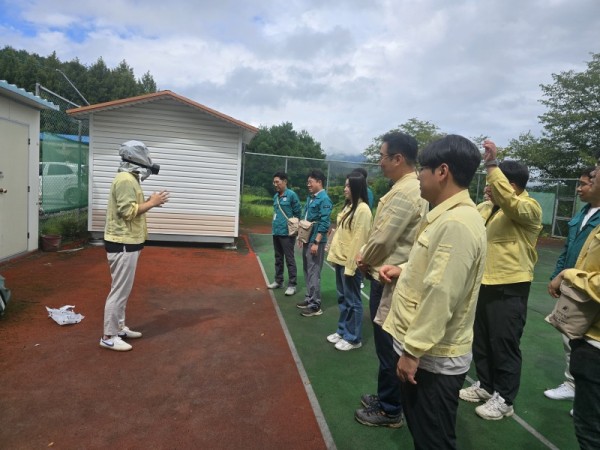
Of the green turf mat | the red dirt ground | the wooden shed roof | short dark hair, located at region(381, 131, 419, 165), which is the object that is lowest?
the red dirt ground

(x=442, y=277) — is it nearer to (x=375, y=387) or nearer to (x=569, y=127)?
(x=375, y=387)

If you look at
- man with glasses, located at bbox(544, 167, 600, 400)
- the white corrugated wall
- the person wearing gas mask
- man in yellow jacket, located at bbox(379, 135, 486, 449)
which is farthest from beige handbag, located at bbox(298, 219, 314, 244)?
the white corrugated wall

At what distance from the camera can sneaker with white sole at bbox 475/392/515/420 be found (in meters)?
3.12

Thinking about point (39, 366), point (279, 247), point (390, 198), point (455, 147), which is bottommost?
point (39, 366)

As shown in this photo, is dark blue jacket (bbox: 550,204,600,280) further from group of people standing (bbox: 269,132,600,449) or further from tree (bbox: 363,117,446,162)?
tree (bbox: 363,117,446,162)

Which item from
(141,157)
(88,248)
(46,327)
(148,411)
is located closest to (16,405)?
(148,411)

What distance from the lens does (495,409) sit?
3.13 metres

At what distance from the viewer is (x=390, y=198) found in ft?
9.24

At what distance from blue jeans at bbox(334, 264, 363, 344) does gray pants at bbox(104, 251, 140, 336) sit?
216 centimetres

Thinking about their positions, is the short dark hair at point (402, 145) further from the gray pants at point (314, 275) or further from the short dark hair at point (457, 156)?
the gray pants at point (314, 275)

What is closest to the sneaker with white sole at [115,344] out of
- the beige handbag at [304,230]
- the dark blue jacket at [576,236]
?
the beige handbag at [304,230]

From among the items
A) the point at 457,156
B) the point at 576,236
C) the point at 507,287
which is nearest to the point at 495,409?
the point at 507,287

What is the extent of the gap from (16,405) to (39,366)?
0.67m

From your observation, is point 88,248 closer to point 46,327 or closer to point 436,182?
point 46,327
